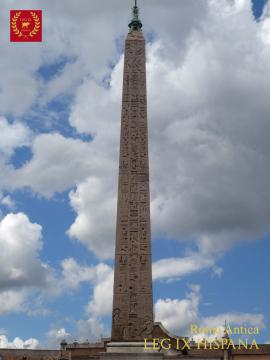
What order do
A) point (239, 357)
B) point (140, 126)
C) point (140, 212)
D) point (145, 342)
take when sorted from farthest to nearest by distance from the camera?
point (239, 357) → point (140, 126) → point (140, 212) → point (145, 342)

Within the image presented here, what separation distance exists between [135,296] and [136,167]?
13.6 feet

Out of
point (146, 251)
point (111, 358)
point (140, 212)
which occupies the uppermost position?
point (140, 212)

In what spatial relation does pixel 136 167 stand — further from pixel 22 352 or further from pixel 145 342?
pixel 22 352

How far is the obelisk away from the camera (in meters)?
17.2

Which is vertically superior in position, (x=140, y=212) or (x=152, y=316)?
(x=140, y=212)

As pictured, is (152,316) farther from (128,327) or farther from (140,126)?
(140,126)

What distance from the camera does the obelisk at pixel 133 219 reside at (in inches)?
677

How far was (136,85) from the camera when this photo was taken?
19938 mm

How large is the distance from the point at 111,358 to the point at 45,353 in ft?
91.2

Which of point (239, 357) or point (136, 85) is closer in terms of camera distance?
point (136, 85)

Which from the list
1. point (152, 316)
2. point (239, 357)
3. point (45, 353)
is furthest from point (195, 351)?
point (152, 316)

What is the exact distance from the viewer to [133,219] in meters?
18.0

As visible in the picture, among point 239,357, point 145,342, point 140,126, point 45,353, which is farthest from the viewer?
point 45,353

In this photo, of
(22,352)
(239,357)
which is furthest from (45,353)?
(239,357)
